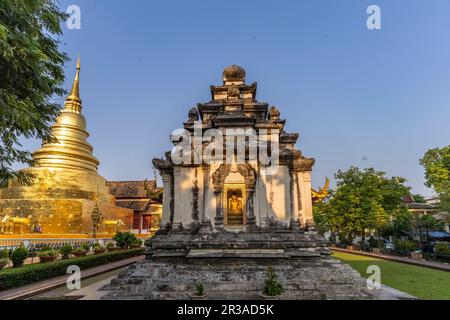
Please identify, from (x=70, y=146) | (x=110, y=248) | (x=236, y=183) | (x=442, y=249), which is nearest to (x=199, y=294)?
(x=236, y=183)

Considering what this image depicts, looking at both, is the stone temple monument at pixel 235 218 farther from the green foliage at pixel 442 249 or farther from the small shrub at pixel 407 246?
the small shrub at pixel 407 246

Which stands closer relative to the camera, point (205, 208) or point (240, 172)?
point (205, 208)

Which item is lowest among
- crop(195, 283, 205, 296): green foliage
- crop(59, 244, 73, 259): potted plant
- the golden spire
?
crop(59, 244, 73, 259): potted plant

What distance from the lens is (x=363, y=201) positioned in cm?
3375

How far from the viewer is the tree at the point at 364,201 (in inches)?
1287

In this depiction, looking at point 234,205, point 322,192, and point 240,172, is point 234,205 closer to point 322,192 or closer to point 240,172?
point 240,172

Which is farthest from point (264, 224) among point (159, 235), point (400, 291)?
point (400, 291)

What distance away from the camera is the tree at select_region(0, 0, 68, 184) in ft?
24.6

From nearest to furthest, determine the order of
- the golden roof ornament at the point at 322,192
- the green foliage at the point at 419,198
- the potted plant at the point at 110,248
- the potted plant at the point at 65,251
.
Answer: the golden roof ornament at the point at 322,192 < the potted plant at the point at 65,251 < the potted plant at the point at 110,248 < the green foliage at the point at 419,198

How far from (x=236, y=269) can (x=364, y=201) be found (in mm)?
28819

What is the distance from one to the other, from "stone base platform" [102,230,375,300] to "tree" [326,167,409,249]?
24407 mm

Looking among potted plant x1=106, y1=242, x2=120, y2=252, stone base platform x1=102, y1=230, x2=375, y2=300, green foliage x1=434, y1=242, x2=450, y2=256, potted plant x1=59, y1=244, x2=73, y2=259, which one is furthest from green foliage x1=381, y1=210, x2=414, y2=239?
potted plant x1=59, y1=244, x2=73, y2=259

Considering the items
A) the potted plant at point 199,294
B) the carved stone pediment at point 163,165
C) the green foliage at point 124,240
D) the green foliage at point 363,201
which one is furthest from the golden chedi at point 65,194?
the green foliage at point 363,201

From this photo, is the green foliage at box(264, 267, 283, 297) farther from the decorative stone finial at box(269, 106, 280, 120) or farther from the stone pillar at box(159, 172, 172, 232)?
the decorative stone finial at box(269, 106, 280, 120)
